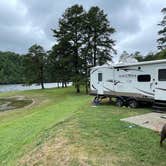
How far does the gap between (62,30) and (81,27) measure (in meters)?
2.53

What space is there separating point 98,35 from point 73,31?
130 inches

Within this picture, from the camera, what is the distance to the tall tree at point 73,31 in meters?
32.1

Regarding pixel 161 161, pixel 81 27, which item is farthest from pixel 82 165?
pixel 81 27

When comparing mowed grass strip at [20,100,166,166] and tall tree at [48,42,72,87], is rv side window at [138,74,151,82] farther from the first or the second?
tall tree at [48,42,72,87]

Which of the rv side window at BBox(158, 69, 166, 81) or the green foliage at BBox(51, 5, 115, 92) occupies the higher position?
the green foliage at BBox(51, 5, 115, 92)

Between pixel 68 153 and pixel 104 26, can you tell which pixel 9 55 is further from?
pixel 68 153

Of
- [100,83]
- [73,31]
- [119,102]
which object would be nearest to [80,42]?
[73,31]

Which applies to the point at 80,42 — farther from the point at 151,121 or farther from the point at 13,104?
the point at 151,121

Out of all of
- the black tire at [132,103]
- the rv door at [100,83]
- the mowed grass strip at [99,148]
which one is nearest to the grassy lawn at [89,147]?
the mowed grass strip at [99,148]

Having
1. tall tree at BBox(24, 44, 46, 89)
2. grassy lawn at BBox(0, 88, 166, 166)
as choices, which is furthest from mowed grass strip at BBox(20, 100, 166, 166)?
tall tree at BBox(24, 44, 46, 89)

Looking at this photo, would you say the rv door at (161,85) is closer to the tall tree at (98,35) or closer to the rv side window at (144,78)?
the rv side window at (144,78)

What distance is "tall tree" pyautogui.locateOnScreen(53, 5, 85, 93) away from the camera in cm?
3206

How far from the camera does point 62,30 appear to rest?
1286 inches

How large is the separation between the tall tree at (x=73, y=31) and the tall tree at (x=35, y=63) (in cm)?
1744
